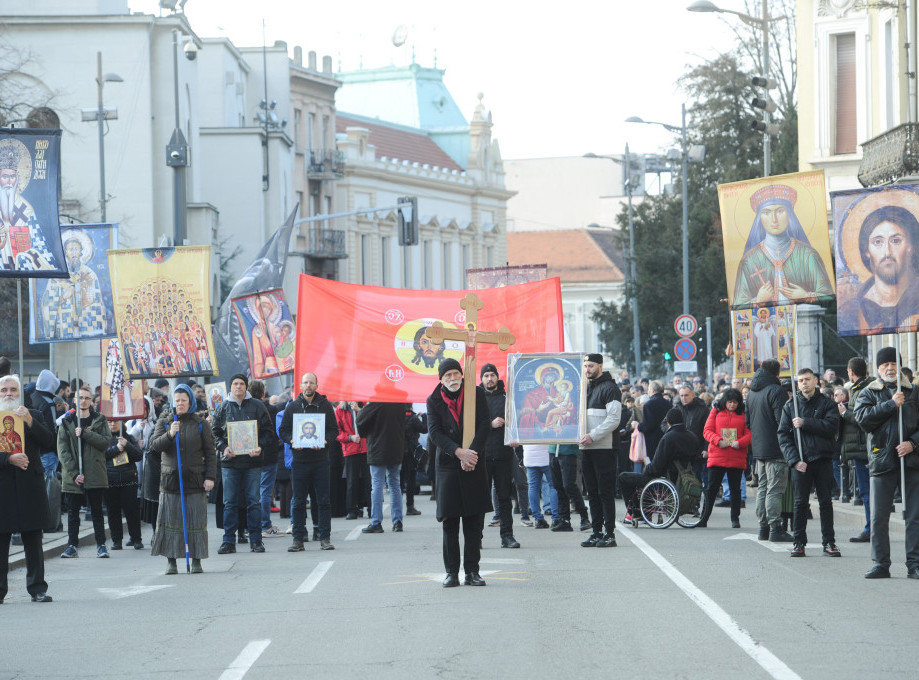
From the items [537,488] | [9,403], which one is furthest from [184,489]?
[537,488]

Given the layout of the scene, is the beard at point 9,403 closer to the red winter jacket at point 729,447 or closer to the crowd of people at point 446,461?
the crowd of people at point 446,461

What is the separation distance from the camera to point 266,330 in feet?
82.5

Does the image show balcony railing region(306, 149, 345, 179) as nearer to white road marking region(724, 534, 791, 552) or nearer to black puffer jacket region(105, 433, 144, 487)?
black puffer jacket region(105, 433, 144, 487)

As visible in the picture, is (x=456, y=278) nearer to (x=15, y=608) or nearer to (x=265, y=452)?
(x=265, y=452)

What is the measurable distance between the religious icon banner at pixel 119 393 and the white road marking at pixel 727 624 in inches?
281

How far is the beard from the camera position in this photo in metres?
13.9

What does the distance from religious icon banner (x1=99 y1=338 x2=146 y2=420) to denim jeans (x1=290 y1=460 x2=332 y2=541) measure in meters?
2.92

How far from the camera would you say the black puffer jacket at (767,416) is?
17.4m

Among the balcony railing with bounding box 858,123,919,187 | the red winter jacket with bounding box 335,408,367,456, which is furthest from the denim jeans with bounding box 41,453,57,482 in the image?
the balcony railing with bounding box 858,123,919,187

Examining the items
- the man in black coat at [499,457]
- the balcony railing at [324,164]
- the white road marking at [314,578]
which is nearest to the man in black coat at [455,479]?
the white road marking at [314,578]

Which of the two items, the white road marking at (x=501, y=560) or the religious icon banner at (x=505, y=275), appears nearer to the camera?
the white road marking at (x=501, y=560)

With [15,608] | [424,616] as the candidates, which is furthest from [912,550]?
[15,608]

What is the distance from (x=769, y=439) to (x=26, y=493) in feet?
25.5

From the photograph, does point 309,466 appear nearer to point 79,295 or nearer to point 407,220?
point 79,295
